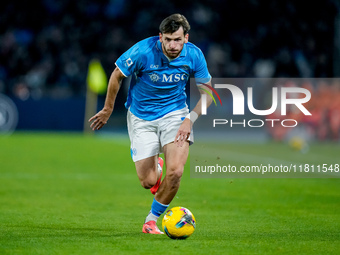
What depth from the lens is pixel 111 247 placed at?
19.5 feet

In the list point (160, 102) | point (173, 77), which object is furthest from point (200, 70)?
point (160, 102)

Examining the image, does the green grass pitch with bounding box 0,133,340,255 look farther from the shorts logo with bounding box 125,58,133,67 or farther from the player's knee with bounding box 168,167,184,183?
the shorts logo with bounding box 125,58,133,67

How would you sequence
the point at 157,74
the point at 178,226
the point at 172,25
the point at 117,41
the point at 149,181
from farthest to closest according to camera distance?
the point at 117,41 < the point at 149,181 < the point at 157,74 < the point at 172,25 < the point at 178,226

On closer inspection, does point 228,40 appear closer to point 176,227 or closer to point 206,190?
point 206,190

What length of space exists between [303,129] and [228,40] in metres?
7.25

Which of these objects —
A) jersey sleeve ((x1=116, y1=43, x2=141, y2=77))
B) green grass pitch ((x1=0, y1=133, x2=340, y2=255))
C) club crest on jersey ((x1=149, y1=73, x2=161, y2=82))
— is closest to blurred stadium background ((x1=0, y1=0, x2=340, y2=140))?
green grass pitch ((x1=0, y1=133, x2=340, y2=255))

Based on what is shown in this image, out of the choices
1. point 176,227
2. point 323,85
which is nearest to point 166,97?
point 176,227

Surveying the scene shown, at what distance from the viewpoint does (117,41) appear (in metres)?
27.9

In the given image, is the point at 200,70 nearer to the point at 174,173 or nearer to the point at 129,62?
the point at 129,62

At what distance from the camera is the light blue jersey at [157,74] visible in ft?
23.4

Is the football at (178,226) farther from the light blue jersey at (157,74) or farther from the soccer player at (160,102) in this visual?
the light blue jersey at (157,74)

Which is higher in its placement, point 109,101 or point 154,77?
point 154,77

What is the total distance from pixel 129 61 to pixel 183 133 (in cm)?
95

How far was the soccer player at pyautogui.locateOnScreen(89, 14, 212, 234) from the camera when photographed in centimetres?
704
